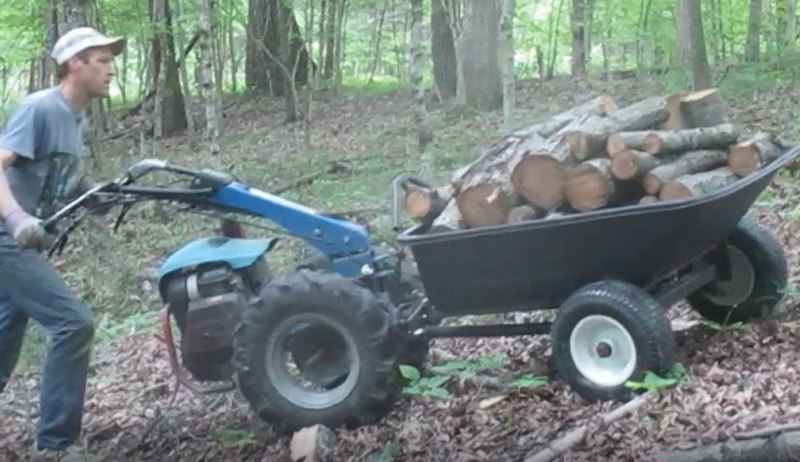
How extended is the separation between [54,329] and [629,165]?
9.04 feet

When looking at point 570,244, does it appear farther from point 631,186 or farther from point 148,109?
point 148,109

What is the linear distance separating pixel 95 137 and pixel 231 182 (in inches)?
303

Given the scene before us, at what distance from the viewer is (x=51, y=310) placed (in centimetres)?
476

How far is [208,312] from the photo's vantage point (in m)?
5.05

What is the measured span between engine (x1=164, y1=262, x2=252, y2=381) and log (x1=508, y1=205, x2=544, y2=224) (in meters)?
1.34

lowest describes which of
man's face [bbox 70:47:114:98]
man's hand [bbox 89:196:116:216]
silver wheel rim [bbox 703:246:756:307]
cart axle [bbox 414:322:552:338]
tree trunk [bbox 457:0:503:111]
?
cart axle [bbox 414:322:552:338]

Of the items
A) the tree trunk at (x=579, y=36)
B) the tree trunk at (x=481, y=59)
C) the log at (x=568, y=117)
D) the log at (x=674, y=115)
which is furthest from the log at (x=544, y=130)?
the tree trunk at (x=579, y=36)

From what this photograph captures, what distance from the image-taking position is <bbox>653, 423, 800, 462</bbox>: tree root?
3.58 meters

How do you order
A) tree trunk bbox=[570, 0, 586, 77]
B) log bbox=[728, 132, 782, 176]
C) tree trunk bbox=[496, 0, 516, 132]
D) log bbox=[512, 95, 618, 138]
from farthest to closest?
tree trunk bbox=[570, 0, 586, 77], tree trunk bbox=[496, 0, 516, 132], log bbox=[512, 95, 618, 138], log bbox=[728, 132, 782, 176]

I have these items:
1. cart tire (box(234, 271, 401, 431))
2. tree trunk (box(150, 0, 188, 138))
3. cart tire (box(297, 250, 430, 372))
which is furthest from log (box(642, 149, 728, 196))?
tree trunk (box(150, 0, 188, 138))

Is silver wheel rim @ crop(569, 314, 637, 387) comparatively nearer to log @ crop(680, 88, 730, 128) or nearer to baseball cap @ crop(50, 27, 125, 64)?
log @ crop(680, 88, 730, 128)

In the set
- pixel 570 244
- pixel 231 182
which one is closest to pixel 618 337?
pixel 570 244

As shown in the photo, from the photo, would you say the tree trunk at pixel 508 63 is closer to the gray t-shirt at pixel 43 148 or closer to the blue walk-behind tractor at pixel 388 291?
the blue walk-behind tractor at pixel 388 291

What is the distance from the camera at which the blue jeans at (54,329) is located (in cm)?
476
